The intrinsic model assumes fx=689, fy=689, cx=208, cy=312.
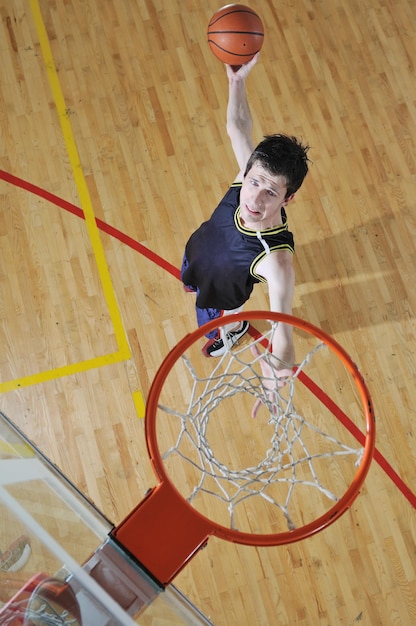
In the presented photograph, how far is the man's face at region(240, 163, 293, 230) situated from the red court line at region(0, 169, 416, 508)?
1210mm

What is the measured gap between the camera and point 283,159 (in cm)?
284

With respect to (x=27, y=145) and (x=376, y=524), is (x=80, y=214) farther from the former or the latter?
(x=376, y=524)

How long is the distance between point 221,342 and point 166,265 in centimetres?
62

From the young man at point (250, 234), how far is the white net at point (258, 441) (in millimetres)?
A: 524

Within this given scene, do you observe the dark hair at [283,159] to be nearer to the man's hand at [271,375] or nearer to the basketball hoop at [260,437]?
the man's hand at [271,375]

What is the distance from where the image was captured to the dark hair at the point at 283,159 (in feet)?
9.30

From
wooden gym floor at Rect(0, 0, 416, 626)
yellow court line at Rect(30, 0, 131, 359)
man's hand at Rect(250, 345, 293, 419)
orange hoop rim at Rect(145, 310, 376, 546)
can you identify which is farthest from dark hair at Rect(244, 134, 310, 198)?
yellow court line at Rect(30, 0, 131, 359)

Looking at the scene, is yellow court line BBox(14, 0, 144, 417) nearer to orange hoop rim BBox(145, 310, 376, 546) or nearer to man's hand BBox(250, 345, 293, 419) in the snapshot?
man's hand BBox(250, 345, 293, 419)

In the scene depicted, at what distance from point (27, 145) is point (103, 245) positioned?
82 centimetres

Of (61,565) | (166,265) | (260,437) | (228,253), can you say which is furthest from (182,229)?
(61,565)

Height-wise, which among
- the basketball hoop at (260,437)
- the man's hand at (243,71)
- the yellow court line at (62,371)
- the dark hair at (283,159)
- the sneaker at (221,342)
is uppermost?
the man's hand at (243,71)

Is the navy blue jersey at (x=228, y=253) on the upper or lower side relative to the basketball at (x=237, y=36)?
lower

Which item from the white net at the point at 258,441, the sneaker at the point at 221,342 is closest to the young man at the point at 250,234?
the sneaker at the point at 221,342

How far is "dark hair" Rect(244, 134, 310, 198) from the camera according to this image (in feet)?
9.30
